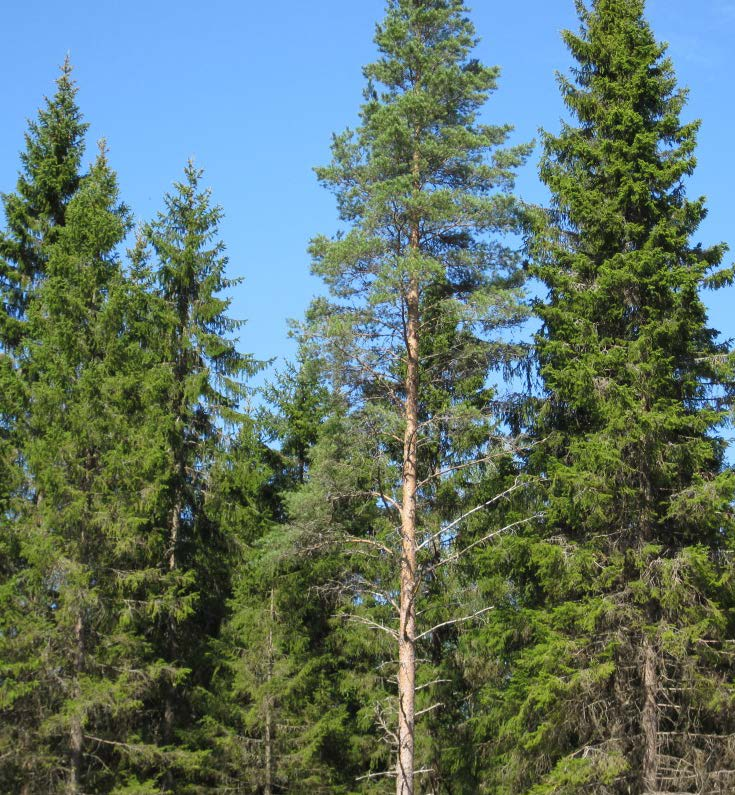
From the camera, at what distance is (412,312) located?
1838 centimetres

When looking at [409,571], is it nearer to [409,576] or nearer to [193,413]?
[409,576]

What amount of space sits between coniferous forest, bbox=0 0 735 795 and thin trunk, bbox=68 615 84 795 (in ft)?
0.23

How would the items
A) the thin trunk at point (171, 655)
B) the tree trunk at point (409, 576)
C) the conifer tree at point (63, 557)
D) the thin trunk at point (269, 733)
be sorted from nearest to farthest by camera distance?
1. the tree trunk at point (409, 576)
2. the conifer tree at point (63, 557)
3. the thin trunk at point (269, 733)
4. the thin trunk at point (171, 655)

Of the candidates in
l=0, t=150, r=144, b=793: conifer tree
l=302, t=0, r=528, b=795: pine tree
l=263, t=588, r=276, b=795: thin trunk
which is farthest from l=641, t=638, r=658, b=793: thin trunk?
l=0, t=150, r=144, b=793: conifer tree

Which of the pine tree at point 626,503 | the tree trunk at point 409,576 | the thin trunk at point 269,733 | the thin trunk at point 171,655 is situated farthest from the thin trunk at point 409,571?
the thin trunk at point 171,655

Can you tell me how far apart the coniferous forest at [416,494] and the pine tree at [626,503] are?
0.07 metres

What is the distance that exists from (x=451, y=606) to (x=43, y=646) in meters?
7.96

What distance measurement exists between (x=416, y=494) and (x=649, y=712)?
6.14m

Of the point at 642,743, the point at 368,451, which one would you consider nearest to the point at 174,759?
the point at 368,451

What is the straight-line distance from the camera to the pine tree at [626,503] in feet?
48.6

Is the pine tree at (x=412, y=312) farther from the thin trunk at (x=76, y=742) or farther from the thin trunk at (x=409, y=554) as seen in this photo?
the thin trunk at (x=76, y=742)

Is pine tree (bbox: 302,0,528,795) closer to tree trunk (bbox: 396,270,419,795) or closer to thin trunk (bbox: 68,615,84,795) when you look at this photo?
tree trunk (bbox: 396,270,419,795)

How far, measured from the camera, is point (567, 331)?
57.2 feet

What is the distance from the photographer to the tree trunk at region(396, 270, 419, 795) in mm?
15406
